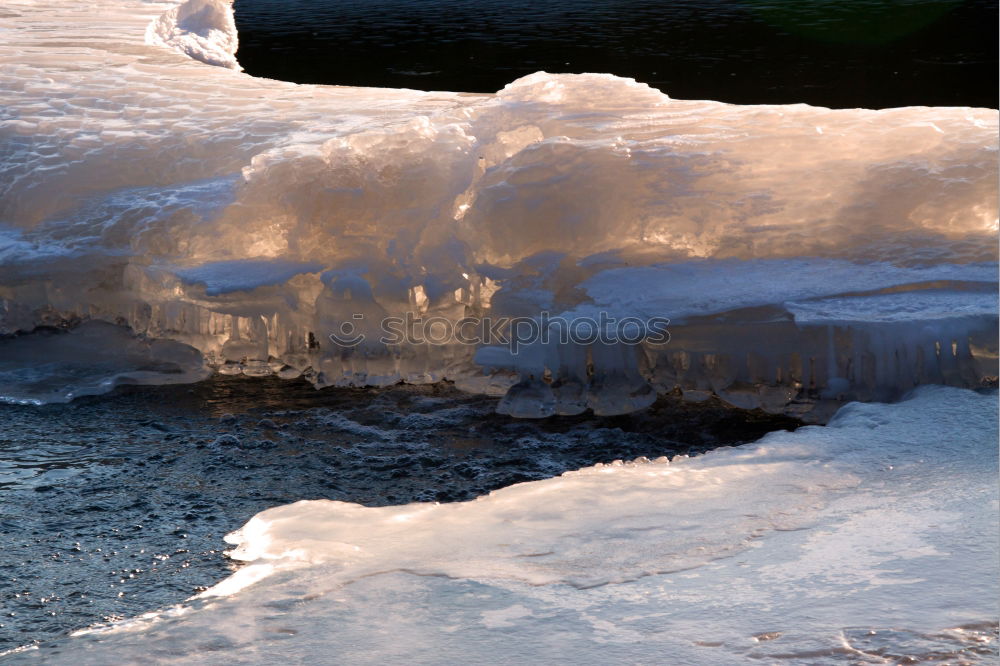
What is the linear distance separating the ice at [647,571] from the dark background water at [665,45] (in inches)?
335

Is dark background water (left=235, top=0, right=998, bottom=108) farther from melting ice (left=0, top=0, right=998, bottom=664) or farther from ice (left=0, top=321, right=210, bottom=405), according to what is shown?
ice (left=0, top=321, right=210, bottom=405)

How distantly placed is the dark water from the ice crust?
0.16 meters

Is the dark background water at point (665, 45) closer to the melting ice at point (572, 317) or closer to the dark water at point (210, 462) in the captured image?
the melting ice at point (572, 317)

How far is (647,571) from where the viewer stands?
2250 millimetres

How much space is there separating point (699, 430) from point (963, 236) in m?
1.14

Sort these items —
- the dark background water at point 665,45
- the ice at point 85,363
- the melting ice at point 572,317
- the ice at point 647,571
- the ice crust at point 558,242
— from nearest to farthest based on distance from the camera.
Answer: the ice at point 647,571 < the melting ice at point 572,317 < the ice crust at point 558,242 < the ice at point 85,363 < the dark background water at point 665,45

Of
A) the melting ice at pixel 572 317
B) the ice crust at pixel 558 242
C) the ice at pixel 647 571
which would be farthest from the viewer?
the ice crust at pixel 558 242

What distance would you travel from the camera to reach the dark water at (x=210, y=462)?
262cm

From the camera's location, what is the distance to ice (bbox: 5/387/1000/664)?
1.89 meters

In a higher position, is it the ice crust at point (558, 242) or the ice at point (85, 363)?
the ice crust at point (558, 242)

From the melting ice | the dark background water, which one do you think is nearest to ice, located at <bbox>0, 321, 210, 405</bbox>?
the melting ice

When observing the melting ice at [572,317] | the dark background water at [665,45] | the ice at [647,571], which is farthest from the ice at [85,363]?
the dark background water at [665,45]

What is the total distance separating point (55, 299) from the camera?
4.25 metres

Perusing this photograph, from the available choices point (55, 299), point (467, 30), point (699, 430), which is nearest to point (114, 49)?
point (55, 299)
